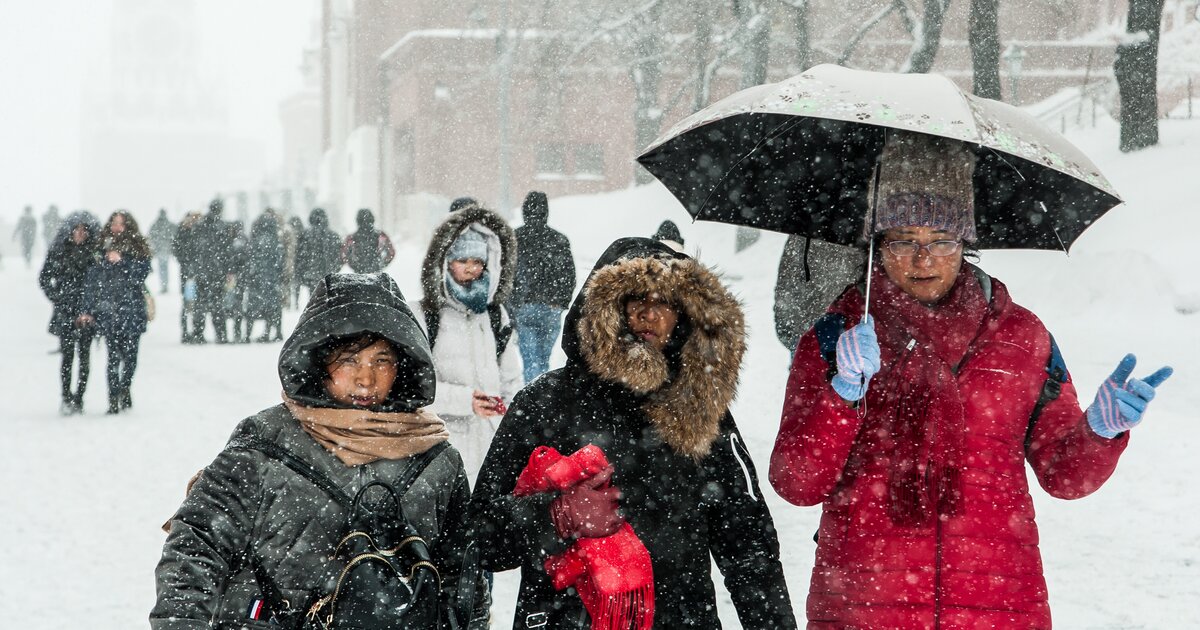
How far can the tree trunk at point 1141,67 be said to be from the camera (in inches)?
696

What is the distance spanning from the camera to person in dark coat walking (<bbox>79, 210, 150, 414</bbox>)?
1198 cm

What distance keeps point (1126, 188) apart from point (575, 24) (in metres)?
16.9

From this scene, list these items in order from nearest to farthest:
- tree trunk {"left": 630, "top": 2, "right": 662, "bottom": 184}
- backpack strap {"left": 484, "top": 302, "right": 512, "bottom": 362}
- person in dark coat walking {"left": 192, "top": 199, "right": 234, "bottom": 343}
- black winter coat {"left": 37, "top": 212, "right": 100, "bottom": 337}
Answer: backpack strap {"left": 484, "top": 302, "right": 512, "bottom": 362} < black winter coat {"left": 37, "top": 212, "right": 100, "bottom": 337} < person in dark coat walking {"left": 192, "top": 199, "right": 234, "bottom": 343} < tree trunk {"left": 630, "top": 2, "right": 662, "bottom": 184}

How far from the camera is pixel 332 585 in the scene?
2803mm

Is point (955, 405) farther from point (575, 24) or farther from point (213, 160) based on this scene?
point (213, 160)

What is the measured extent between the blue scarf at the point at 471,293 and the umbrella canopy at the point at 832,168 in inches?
82.1

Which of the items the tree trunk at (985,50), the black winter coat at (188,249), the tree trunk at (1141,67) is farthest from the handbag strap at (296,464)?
the tree trunk at (1141,67)

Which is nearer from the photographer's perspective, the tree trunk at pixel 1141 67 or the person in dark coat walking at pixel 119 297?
the person in dark coat walking at pixel 119 297

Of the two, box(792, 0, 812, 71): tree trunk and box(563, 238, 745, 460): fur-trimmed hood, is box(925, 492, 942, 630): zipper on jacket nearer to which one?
box(563, 238, 745, 460): fur-trimmed hood

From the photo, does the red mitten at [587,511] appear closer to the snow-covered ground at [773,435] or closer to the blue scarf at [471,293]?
the snow-covered ground at [773,435]

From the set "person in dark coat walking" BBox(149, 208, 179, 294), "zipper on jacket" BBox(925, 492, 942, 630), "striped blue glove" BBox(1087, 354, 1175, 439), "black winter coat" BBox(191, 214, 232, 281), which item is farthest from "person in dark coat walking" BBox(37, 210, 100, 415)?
"person in dark coat walking" BBox(149, 208, 179, 294)

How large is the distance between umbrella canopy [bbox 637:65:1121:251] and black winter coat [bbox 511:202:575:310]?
22.9 ft

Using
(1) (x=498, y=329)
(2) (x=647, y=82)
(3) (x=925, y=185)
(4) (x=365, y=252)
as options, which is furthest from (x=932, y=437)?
(2) (x=647, y=82)

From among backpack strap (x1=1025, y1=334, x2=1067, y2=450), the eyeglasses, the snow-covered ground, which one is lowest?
the snow-covered ground
